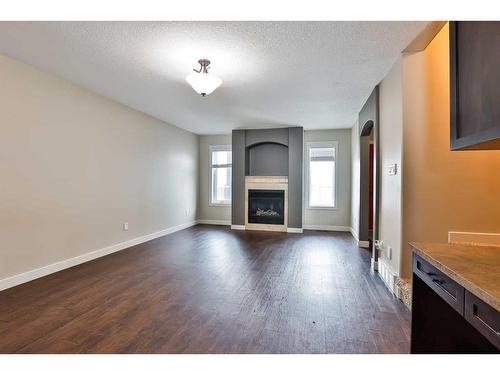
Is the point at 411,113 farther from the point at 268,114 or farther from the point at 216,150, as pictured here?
the point at 216,150

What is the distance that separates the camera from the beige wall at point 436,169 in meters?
2.57

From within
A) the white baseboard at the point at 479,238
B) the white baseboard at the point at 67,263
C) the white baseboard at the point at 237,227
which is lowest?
the white baseboard at the point at 67,263

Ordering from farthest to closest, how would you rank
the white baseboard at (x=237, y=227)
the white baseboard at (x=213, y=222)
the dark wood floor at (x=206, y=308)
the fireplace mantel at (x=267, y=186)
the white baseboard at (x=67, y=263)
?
the white baseboard at (x=213, y=222)
the white baseboard at (x=237, y=227)
the fireplace mantel at (x=267, y=186)
the white baseboard at (x=67, y=263)
the dark wood floor at (x=206, y=308)

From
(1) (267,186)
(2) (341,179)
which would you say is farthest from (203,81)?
(2) (341,179)

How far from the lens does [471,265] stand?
1.11 m

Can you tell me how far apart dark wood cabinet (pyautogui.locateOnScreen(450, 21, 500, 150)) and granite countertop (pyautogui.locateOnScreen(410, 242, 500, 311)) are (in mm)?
508

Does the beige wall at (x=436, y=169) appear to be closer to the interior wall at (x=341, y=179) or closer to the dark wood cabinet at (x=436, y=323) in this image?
the dark wood cabinet at (x=436, y=323)

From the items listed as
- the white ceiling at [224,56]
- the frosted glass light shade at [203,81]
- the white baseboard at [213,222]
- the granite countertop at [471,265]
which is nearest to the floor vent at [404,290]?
the granite countertop at [471,265]

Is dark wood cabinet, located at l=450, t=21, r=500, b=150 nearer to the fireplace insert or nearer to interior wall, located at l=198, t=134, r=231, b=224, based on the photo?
the fireplace insert

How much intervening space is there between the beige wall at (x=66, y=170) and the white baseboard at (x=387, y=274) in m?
4.06

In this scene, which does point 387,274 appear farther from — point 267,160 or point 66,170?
point 267,160

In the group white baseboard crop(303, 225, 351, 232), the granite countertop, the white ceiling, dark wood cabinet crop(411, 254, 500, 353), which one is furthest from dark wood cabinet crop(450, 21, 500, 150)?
white baseboard crop(303, 225, 351, 232)

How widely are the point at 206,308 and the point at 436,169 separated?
8.52ft

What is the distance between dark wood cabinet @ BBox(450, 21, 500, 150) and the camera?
106cm
